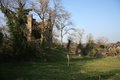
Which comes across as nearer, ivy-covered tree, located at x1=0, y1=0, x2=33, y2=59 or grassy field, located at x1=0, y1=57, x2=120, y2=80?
grassy field, located at x1=0, y1=57, x2=120, y2=80

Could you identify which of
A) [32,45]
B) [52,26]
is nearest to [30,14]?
[52,26]

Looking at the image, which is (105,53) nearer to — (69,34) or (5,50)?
(69,34)

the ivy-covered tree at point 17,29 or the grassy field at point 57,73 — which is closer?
the grassy field at point 57,73

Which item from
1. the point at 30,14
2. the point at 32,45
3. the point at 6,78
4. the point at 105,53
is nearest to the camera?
the point at 6,78

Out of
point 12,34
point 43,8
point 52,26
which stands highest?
point 43,8

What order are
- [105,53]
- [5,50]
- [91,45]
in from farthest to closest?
[91,45], [105,53], [5,50]

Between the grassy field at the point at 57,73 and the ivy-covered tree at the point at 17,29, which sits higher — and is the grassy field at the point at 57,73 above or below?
below

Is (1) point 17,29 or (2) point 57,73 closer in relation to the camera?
(2) point 57,73

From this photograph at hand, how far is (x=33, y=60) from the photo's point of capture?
26297 millimetres

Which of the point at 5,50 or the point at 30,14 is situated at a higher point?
the point at 30,14

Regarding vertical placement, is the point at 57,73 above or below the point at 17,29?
below

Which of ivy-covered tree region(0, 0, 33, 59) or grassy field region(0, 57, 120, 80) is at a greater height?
ivy-covered tree region(0, 0, 33, 59)

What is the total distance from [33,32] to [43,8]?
15.5 ft

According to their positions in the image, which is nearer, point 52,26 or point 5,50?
point 5,50
